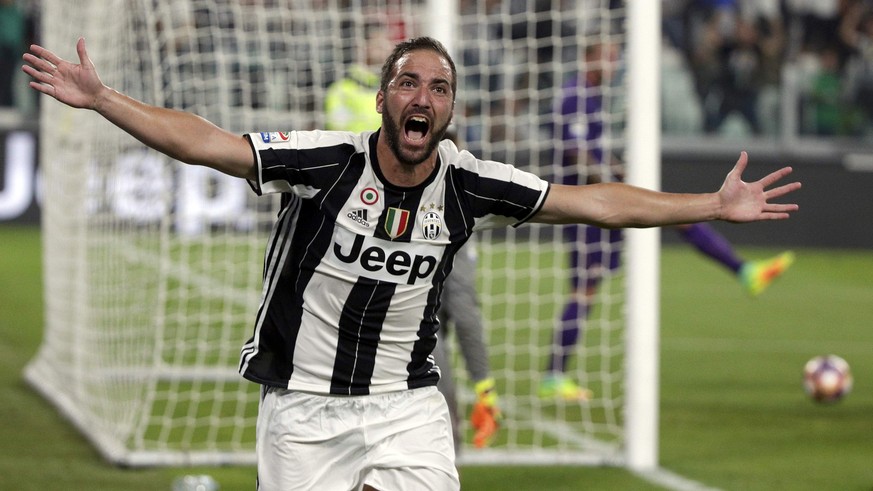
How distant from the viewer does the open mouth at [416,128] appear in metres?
3.89

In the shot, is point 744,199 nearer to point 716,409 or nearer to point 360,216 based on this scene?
point 360,216

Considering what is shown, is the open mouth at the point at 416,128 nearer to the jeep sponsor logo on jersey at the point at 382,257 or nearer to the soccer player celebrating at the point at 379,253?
the soccer player celebrating at the point at 379,253

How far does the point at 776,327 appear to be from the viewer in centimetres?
1309

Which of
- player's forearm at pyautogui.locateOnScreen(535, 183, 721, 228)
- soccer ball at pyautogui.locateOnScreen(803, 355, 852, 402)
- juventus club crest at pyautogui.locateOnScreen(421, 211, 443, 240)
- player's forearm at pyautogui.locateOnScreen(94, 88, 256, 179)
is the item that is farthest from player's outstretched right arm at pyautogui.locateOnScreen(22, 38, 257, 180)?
soccer ball at pyautogui.locateOnScreen(803, 355, 852, 402)

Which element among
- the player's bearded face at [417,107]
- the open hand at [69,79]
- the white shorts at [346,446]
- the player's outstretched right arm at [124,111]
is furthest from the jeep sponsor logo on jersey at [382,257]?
the open hand at [69,79]

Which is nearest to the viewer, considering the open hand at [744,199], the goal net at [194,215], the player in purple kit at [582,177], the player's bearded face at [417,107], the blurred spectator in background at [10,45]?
the player's bearded face at [417,107]

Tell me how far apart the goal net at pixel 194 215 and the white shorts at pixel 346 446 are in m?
3.03

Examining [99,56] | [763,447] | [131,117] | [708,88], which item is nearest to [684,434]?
[763,447]

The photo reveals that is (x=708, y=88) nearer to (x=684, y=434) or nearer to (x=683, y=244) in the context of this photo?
(x=683, y=244)

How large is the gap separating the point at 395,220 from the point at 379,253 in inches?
4.3

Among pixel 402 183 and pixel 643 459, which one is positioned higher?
pixel 402 183

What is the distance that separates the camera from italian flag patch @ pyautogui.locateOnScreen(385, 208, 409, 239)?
4020 mm

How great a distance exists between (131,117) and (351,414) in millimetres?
1060

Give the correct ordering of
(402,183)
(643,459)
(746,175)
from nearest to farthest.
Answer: (402,183)
(643,459)
(746,175)
